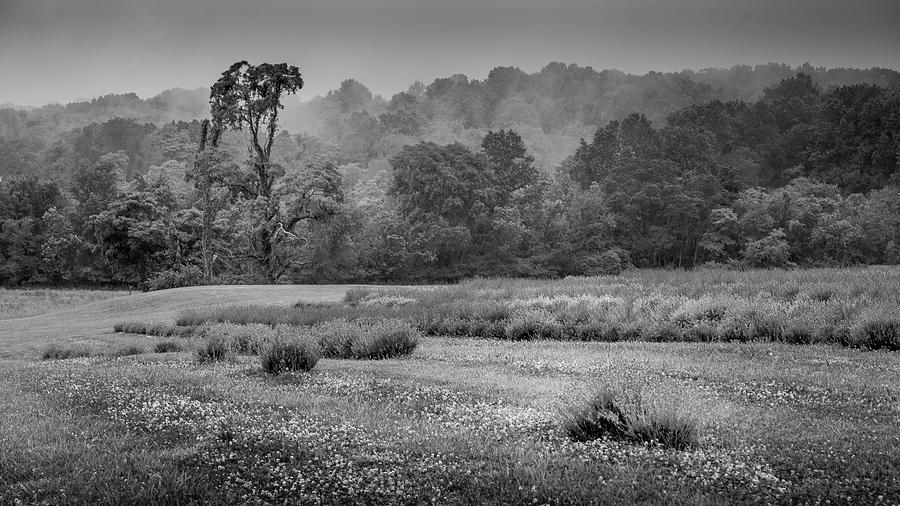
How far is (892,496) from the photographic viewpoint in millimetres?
4480

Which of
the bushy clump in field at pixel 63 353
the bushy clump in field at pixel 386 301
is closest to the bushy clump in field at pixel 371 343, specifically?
the bushy clump in field at pixel 63 353

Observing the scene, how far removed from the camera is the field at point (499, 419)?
4.82m

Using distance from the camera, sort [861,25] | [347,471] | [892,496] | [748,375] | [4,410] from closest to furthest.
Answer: [892,496], [347,471], [4,410], [748,375], [861,25]

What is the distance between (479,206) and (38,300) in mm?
35703

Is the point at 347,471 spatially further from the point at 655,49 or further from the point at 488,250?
the point at 655,49

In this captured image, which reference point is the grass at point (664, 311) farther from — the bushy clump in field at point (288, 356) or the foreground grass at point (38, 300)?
the foreground grass at point (38, 300)

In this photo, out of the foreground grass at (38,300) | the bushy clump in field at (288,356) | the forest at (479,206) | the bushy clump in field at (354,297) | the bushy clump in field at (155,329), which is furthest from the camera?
the forest at (479,206)

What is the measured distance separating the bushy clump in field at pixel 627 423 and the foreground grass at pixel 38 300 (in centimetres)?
3947

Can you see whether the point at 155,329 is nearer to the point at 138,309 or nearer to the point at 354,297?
the point at 354,297

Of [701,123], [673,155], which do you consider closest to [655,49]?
[701,123]

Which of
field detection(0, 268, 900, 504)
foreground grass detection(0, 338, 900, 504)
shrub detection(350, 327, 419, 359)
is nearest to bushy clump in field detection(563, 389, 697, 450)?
field detection(0, 268, 900, 504)

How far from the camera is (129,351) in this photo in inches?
599

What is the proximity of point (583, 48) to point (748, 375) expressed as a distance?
489 feet

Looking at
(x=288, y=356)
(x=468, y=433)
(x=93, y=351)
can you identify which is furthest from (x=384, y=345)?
(x=93, y=351)
